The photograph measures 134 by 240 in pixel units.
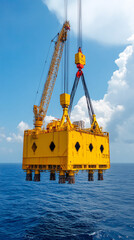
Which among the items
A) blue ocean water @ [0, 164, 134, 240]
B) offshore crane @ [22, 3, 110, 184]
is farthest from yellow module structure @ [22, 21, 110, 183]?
blue ocean water @ [0, 164, 134, 240]

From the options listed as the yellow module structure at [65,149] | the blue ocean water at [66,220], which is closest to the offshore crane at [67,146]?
the yellow module structure at [65,149]

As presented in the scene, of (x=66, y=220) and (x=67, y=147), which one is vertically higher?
(x=67, y=147)

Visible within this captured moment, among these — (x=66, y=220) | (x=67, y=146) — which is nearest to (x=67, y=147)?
(x=67, y=146)

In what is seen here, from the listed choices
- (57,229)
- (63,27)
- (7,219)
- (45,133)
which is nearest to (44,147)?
(45,133)

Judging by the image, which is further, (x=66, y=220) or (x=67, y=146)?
(x=66, y=220)

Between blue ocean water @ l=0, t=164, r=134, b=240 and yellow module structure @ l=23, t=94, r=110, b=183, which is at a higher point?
yellow module structure @ l=23, t=94, r=110, b=183

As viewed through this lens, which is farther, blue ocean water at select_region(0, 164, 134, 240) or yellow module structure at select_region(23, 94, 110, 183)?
yellow module structure at select_region(23, 94, 110, 183)

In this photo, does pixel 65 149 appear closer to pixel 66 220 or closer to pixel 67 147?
pixel 67 147

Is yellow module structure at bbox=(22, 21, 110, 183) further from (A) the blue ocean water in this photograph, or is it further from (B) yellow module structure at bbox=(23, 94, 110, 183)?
(A) the blue ocean water

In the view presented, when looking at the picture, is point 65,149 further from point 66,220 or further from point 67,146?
point 66,220

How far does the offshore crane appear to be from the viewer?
83.8ft

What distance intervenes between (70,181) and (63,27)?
30082 millimetres

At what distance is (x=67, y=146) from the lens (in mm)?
24969

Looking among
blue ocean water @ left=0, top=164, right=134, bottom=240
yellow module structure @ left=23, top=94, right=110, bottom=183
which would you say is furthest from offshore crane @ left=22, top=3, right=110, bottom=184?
blue ocean water @ left=0, top=164, right=134, bottom=240
